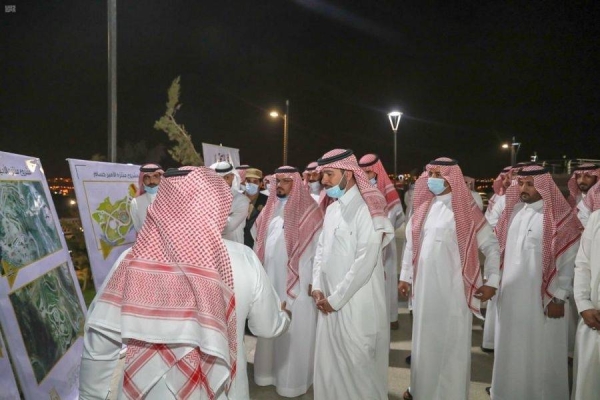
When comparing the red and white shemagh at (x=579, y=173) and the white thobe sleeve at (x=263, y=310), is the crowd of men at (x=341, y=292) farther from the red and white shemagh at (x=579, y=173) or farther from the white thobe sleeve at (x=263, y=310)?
the red and white shemagh at (x=579, y=173)

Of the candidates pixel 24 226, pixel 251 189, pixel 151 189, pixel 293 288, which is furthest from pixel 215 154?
pixel 24 226

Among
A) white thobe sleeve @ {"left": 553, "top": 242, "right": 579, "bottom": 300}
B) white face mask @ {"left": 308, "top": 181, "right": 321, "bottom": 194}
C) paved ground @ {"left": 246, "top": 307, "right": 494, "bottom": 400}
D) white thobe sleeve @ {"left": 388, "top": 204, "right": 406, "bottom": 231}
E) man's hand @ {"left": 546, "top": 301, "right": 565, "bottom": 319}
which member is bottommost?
paved ground @ {"left": 246, "top": 307, "right": 494, "bottom": 400}

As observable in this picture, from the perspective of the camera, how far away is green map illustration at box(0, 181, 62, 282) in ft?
8.82

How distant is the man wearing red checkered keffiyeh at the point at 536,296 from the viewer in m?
3.53

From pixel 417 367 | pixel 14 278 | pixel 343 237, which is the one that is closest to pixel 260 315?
pixel 343 237

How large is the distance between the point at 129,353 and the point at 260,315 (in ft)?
1.76

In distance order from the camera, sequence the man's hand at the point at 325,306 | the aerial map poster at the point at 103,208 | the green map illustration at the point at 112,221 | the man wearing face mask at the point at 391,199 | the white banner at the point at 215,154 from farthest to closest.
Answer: the white banner at the point at 215,154, the man wearing face mask at the point at 391,199, the green map illustration at the point at 112,221, the aerial map poster at the point at 103,208, the man's hand at the point at 325,306

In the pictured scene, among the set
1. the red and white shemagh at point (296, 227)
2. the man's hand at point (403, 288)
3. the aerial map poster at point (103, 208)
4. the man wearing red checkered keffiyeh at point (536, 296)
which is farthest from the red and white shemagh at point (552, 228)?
the aerial map poster at point (103, 208)

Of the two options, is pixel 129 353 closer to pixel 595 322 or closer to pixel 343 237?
pixel 343 237

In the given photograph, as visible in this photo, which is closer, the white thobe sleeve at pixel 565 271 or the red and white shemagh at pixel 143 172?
the white thobe sleeve at pixel 565 271

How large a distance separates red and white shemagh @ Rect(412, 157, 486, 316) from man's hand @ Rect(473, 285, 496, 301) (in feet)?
0.10

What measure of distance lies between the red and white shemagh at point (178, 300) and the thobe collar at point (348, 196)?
5.42 ft

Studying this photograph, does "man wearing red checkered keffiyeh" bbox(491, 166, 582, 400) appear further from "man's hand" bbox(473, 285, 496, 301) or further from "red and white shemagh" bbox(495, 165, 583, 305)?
"man's hand" bbox(473, 285, 496, 301)

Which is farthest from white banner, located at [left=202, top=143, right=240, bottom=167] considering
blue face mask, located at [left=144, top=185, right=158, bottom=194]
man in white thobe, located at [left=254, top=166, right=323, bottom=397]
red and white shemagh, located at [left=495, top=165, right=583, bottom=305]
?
red and white shemagh, located at [left=495, top=165, right=583, bottom=305]
